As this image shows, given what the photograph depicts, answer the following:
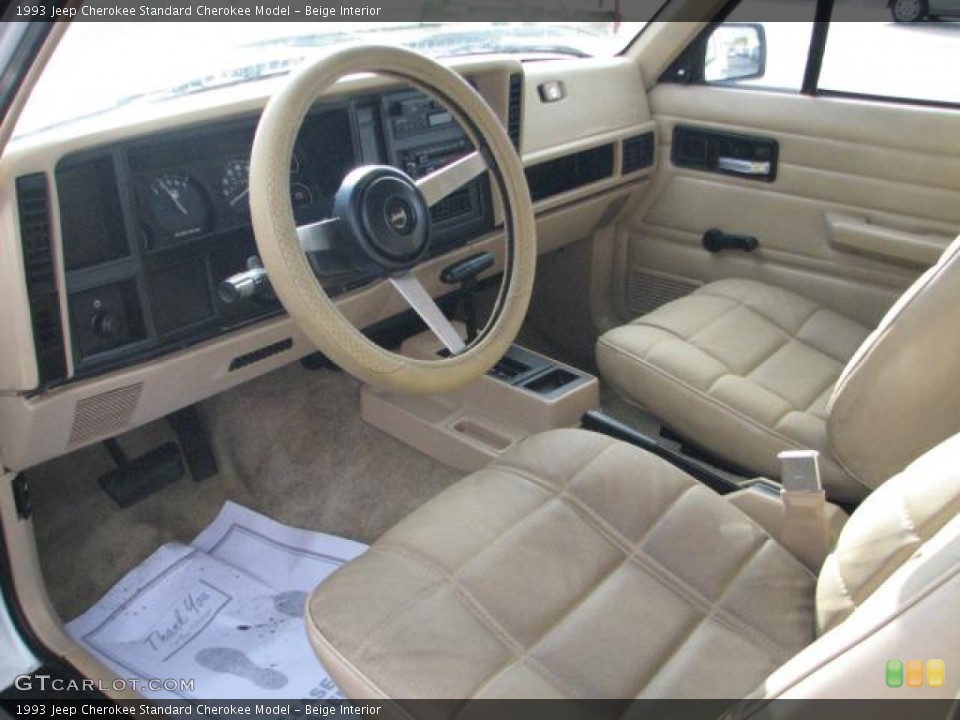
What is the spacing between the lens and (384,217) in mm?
1247

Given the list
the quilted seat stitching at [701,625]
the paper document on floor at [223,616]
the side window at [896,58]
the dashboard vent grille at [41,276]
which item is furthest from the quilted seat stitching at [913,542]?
the side window at [896,58]

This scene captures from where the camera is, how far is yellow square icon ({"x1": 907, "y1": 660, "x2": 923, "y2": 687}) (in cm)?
65

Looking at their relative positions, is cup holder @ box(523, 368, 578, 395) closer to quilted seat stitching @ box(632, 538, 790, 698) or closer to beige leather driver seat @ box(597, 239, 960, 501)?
beige leather driver seat @ box(597, 239, 960, 501)

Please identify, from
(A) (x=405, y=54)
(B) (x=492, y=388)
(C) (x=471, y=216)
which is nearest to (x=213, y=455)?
(B) (x=492, y=388)

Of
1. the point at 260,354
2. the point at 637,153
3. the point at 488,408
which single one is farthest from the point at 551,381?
the point at 637,153

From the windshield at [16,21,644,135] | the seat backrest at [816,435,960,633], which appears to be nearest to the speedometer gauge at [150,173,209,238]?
the windshield at [16,21,644,135]

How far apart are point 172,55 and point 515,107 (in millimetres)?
692

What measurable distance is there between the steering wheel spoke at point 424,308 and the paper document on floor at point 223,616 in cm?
61

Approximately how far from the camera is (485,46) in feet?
7.11

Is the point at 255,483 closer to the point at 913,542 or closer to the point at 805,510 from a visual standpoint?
the point at 805,510

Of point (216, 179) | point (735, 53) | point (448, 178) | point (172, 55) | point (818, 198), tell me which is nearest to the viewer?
point (448, 178)

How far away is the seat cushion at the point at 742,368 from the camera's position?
163cm

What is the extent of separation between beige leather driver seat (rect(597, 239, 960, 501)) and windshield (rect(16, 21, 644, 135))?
2.64 feet

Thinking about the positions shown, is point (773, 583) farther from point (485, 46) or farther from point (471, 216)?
point (485, 46)
